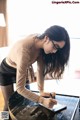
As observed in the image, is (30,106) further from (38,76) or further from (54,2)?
(54,2)

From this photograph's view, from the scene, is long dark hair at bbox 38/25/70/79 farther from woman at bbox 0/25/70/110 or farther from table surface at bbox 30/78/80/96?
table surface at bbox 30/78/80/96

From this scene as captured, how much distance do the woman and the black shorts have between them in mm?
23

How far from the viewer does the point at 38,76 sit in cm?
162

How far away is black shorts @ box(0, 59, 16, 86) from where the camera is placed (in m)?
1.68

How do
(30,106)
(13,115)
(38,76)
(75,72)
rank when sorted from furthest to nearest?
(75,72) → (38,76) → (30,106) → (13,115)

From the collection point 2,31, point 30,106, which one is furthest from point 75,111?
point 2,31

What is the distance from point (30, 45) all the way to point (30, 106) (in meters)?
0.40

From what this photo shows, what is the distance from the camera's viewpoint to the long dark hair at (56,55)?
1289 millimetres

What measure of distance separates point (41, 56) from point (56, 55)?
0.38 feet

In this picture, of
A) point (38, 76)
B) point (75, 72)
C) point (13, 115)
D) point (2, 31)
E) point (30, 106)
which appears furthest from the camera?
point (2, 31)

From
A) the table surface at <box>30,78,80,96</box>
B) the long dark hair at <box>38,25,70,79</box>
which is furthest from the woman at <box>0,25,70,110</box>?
the table surface at <box>30,78,80,96</box>

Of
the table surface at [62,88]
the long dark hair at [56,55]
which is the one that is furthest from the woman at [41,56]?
the table surface at [62,88]

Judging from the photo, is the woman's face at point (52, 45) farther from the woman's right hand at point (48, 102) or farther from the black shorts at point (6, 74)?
the black shorts at point (6, 74)

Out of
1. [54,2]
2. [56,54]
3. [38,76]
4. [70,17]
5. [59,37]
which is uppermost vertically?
[54,2]
